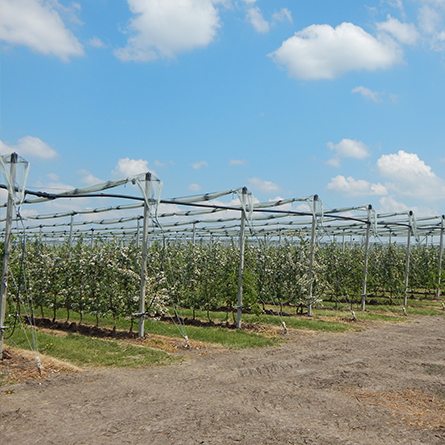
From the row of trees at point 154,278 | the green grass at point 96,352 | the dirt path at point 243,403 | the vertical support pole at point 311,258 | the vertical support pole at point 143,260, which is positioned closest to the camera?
the dirt path at point 243,403

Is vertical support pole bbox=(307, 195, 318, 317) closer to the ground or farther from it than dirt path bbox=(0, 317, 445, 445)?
farther from it

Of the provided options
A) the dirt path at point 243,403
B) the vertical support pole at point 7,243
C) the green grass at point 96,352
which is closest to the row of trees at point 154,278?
the vertical support pole at point 7,243

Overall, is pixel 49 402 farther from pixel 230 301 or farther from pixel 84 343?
pixel 230 301

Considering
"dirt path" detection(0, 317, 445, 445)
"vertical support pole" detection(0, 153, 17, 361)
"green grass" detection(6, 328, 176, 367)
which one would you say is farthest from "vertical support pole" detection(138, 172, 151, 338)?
"vertical support pole" detection(0, 153, 17, 361)

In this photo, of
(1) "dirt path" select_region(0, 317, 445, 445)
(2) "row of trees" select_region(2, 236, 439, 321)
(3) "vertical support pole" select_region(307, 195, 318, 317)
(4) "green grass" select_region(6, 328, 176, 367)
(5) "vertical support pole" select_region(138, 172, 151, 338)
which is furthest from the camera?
(3) "vertical support pole" select_region(307, 195, 318, 317)

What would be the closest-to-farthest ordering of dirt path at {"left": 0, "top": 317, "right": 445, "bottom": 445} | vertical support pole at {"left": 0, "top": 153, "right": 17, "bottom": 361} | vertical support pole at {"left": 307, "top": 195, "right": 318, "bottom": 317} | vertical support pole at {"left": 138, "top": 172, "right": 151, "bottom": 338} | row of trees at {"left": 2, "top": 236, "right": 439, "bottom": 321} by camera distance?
dirt path at {"left": 0, "top": 317, "right": 445, "bottom": 445} < vertical support pole at {"left": 0, "top": 153, "right": 17, "bottom": 361} < vertical support pole at {"left": 138, "top": 172, "right": 151, "bottom": 338} < row of trees at {"left": 2, "top": 236, "right": 439, "bottom": 321} < vertical support pole at {"left": 307, "top": 195, "right": 318, "bottom": 317}

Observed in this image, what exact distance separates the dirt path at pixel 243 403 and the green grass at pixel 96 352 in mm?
612

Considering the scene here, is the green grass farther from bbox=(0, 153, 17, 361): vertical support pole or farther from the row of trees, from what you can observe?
the row of trees

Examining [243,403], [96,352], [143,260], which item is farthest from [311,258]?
[243,403]

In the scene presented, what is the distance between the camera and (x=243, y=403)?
21.7ft

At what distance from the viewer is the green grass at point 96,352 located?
361 inches

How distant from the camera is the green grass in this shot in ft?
30.1

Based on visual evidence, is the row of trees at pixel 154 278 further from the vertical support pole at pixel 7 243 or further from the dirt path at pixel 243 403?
the dirt path at pixel 243 403

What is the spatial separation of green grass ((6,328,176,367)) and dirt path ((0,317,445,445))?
61 centimetres
